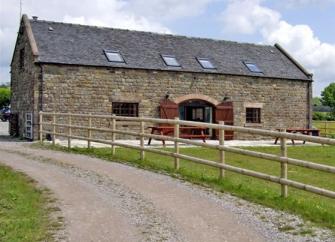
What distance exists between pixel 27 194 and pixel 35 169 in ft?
9.45

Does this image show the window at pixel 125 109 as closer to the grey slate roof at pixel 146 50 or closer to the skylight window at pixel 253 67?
the grey slate roof at pixel 146 50

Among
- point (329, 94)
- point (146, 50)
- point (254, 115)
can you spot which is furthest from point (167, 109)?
point (329, 94)

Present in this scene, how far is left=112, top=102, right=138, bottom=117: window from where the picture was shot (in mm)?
22734

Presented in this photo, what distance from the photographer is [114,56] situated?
75.7 ft

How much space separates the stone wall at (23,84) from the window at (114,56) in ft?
11.1

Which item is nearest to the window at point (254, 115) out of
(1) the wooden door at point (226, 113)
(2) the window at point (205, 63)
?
(1) the wooden door at point (226, 113)

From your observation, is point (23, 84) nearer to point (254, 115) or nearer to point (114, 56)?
point (114, 56)

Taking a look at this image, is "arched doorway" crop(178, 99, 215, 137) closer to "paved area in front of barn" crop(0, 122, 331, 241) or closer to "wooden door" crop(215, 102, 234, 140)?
"wooden door" crop(215, 102, 234, 140)

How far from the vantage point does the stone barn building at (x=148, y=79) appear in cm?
2155

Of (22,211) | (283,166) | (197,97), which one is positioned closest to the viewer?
(22,211)

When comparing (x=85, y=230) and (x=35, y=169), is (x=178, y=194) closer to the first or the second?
(x=85, y=230)

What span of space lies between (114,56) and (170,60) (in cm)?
291

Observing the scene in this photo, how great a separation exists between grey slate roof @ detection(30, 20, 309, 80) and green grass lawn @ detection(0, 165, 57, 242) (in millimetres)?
12896

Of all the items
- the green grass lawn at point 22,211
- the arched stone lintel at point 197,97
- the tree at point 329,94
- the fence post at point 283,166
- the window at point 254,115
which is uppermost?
the tree at point 329,94
